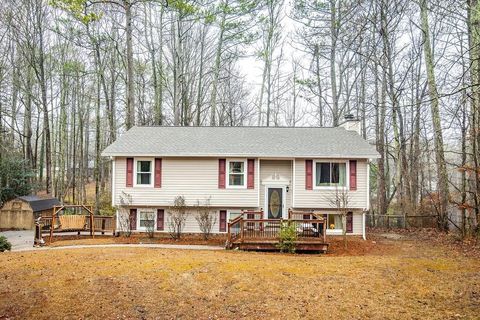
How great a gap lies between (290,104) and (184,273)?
1175 inches

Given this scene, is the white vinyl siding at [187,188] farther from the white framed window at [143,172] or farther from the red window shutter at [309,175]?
the red window shutter at [309,175]

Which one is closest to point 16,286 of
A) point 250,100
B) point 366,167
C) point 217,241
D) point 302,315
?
point 302,315

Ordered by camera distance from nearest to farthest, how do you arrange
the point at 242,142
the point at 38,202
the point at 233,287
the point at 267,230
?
the point at 233,287, the point at 267,230, the point at 242,142, the point at 38,202

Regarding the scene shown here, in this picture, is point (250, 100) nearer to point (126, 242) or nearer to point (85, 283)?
point (126, 242)

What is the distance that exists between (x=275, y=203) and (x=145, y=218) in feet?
19.6

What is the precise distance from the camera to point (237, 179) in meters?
15.4

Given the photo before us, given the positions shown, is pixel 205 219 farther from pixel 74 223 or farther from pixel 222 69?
pixel 222 69

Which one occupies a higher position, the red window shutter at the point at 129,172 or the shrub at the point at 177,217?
the red window shutter at the point at 129,172

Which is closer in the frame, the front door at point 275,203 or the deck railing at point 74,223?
the deck railing at point 74,223

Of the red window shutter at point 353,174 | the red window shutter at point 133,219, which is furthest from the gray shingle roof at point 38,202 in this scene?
the red window shutter at point 353,174

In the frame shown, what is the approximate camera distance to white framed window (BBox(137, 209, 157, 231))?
1546 centimetres

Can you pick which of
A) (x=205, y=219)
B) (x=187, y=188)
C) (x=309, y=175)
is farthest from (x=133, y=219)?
(x=309, y=175)

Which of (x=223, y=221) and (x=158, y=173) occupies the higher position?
(x=158, y=173)

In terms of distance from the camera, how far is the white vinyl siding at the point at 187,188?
15.2 metres
